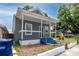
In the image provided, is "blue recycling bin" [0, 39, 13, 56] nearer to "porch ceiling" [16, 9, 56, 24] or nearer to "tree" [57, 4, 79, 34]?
"porch ceiling" [16, 9, 56, 24]

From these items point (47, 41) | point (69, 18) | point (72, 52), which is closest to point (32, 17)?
point (47, 41)

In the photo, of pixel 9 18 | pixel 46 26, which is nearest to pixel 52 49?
pixel 46 26

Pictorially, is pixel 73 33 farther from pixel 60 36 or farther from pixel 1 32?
pixel 1 32

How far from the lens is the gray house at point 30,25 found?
3.22 meters

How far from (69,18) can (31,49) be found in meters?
0.80

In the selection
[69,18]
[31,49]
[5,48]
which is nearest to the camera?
[5,48]

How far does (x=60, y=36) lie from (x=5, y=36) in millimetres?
891

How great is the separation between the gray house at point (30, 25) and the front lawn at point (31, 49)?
0.07 m

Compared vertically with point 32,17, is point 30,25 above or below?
below

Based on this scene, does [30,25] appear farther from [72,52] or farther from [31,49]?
[72,52]

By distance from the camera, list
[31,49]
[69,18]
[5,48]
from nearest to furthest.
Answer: [5,48]
[31,49]
[69,18]

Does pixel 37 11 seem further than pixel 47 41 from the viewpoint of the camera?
No

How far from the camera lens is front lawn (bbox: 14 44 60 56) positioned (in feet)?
10.3

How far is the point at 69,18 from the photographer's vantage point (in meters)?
3.33
